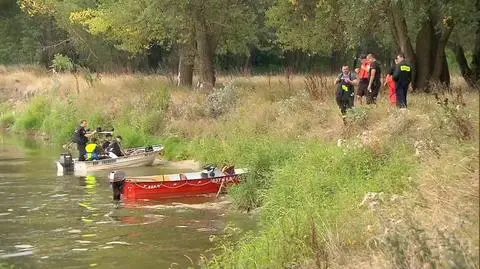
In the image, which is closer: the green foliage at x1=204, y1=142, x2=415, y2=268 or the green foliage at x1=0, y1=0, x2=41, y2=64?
the green foliage at x1=204, y1=142, x2=415, y2=268

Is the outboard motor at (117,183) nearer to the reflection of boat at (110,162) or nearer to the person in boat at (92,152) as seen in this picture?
the reflection of boat at (110,162)

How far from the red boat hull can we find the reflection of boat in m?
5.53

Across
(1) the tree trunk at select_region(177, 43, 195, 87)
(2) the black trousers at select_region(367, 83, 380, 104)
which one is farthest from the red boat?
(1) the tree trunk at select_region(177, 43, 195, 87)

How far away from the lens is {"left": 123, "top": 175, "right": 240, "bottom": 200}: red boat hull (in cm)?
1745

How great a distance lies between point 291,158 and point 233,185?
1.80 metres

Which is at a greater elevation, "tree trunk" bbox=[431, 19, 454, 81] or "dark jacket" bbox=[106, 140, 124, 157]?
"tree trunk" bbox=[431, 19, 454, 81]

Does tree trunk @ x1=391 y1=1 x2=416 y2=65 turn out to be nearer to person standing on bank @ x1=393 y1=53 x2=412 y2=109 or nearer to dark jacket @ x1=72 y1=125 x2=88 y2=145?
person standing on bank @ x1=393 y1=53 x2=412 y2=109

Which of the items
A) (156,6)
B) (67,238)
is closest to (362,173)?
(67,238)

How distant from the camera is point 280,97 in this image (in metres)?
24.8

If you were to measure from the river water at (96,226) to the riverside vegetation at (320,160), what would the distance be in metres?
0.72

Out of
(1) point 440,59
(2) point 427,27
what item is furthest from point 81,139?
(1) point 440,59

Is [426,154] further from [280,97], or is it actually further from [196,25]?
[196,25]

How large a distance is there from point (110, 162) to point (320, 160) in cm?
1065

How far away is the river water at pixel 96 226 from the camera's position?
11.9 m
